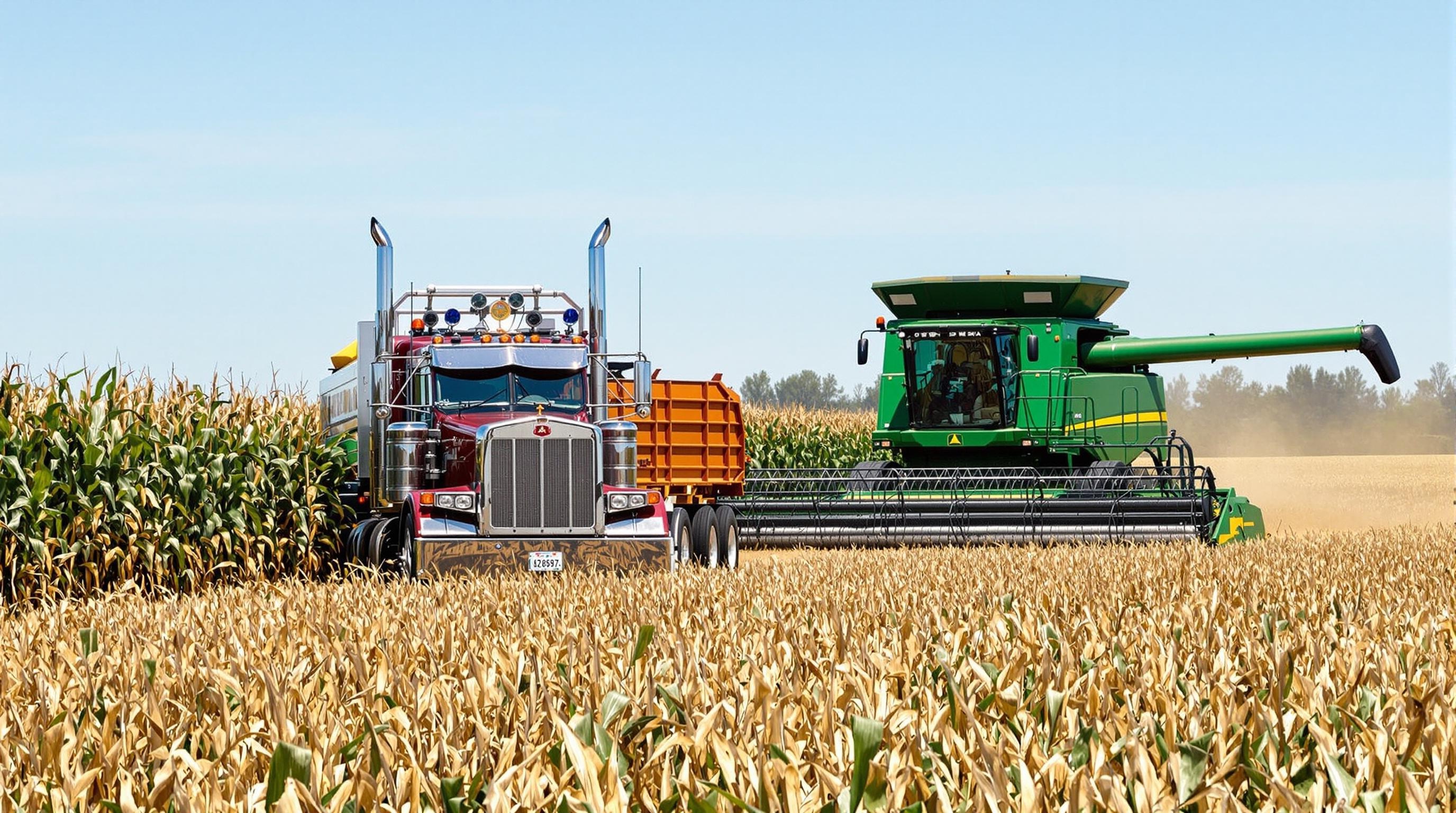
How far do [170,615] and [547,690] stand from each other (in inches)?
155

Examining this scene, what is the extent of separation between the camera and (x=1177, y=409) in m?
79.1

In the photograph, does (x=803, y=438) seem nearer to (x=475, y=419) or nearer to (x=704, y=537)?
(x=704, y=537)

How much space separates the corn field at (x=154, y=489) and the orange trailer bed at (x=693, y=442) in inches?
119

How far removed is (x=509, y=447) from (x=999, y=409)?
8692mm

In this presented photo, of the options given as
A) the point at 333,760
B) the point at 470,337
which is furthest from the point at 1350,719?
the point at 470,337

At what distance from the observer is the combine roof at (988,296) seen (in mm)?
18719

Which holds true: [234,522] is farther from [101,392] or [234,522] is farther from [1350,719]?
[1350,719]

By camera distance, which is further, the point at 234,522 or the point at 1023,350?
the point at 1023,350

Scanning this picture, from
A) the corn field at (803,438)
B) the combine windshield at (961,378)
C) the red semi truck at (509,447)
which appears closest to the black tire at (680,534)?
the red semi truck at (509,447)

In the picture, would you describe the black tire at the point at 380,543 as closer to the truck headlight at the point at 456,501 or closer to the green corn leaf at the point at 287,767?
the truck headlight at the point at 456,501

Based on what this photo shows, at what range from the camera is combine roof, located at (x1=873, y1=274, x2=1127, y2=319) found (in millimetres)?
18719

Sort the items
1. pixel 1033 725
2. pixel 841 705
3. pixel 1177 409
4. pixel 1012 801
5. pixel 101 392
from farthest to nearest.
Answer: pixel 1177 409 < pixel 101 392 < pixel 841 705 < pixel 1033 725 < pixel 1012 801

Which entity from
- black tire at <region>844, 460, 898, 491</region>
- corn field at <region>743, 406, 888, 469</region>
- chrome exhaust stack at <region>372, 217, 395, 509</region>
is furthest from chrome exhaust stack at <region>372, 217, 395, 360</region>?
corn field at <region>743, 406, 888, 469</region>

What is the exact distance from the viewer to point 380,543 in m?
12.3
